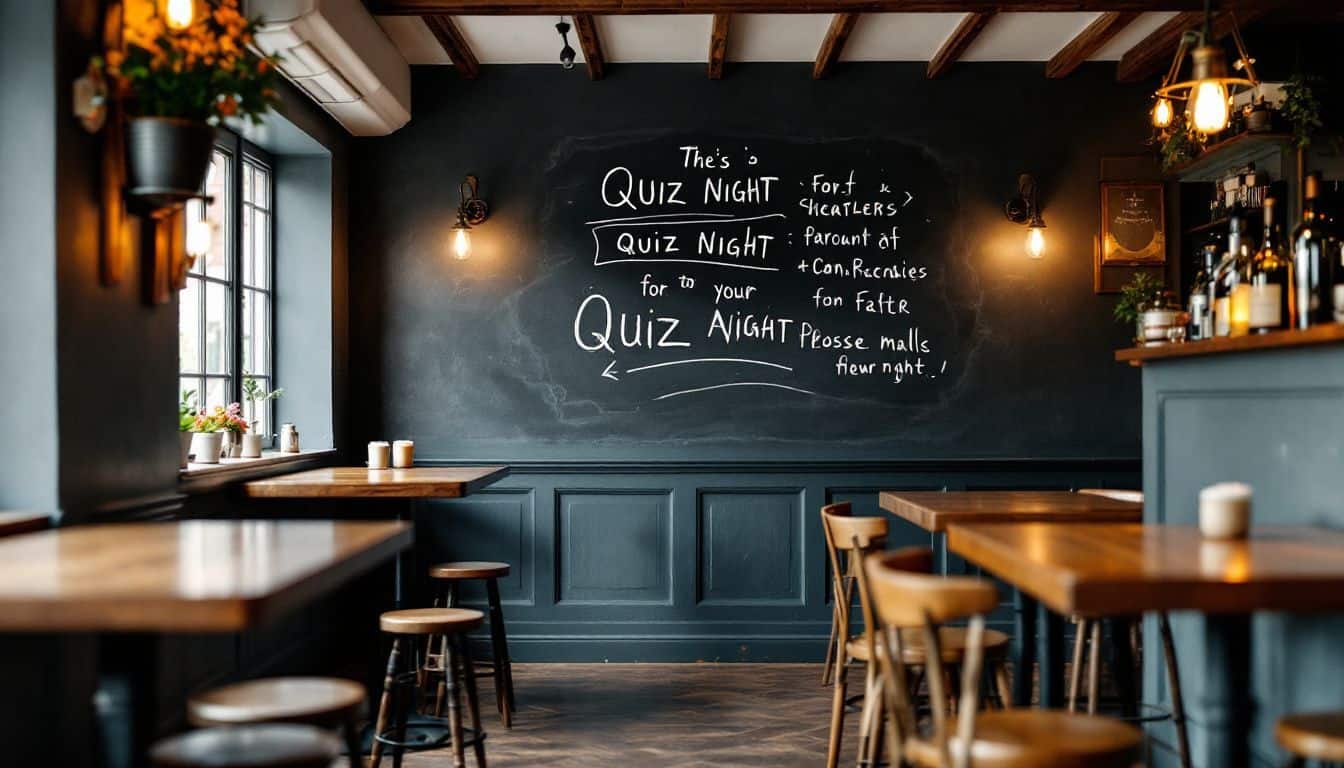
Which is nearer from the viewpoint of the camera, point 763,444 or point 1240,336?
point 1240,336

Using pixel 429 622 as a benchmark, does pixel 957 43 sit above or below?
above

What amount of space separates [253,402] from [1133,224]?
4147 mm

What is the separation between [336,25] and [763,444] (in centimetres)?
270

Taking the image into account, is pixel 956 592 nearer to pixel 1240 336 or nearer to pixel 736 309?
pixel 1240 336

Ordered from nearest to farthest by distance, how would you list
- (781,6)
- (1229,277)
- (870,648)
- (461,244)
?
(870,648)
(1229,277)
(781,6)
(461,244)

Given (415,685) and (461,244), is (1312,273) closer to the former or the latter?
(415,685)

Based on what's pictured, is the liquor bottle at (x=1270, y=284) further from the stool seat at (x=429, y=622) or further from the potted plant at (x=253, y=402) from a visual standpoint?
the potted plant at (x=253, y=402)

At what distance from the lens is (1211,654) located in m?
2.26

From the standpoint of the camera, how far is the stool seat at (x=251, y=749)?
2.11 metres

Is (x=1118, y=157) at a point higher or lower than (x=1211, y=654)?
higher

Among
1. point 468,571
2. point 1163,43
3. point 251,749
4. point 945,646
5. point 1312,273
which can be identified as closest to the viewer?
point 251,749

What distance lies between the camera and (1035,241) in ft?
19.1

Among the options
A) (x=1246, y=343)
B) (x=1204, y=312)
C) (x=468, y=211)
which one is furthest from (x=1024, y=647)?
(x=468, y=211)

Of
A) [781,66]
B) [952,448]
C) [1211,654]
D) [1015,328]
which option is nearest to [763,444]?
[952,448]
